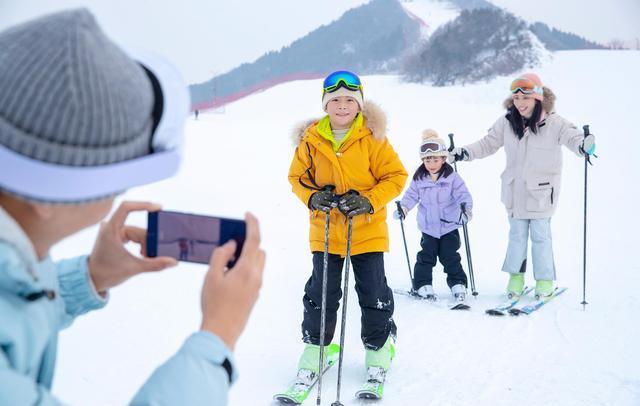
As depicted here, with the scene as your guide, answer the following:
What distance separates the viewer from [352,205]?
3193 millimetres

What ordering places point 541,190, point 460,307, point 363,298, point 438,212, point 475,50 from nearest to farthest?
point 363,298 → point 460,307 → point 541,190 → point 438,212 → point 475,50

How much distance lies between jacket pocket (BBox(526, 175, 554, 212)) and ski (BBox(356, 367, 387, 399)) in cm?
229

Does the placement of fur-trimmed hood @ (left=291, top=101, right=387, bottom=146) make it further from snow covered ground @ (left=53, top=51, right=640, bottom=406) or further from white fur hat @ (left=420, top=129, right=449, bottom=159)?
white fur hat @ (left=420, top=129, right=449, bottom=159)

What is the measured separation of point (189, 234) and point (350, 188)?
2.16m

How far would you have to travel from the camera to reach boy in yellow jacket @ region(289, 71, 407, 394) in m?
3.39

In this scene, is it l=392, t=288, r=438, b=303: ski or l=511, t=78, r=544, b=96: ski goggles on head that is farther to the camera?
l=392, t=288, r=438, b=303: ski

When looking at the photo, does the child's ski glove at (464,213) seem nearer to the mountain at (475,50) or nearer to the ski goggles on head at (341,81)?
the ski goggles on head at (341,81)

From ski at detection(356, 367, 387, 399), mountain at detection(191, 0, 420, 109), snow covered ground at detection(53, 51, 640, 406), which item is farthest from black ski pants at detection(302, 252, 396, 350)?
mountain at detection(191, 0, 420, 109)

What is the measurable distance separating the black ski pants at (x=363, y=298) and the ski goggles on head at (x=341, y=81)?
0.96 meters

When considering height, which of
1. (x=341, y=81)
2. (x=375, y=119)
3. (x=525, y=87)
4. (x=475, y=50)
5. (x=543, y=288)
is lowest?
(x=543, y=288)

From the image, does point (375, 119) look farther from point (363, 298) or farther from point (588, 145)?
point (588, 145)

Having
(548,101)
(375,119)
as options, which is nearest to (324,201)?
(375,119)

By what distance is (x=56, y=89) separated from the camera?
0.82 meters

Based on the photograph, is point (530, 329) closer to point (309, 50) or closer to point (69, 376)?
point (69, 376)
